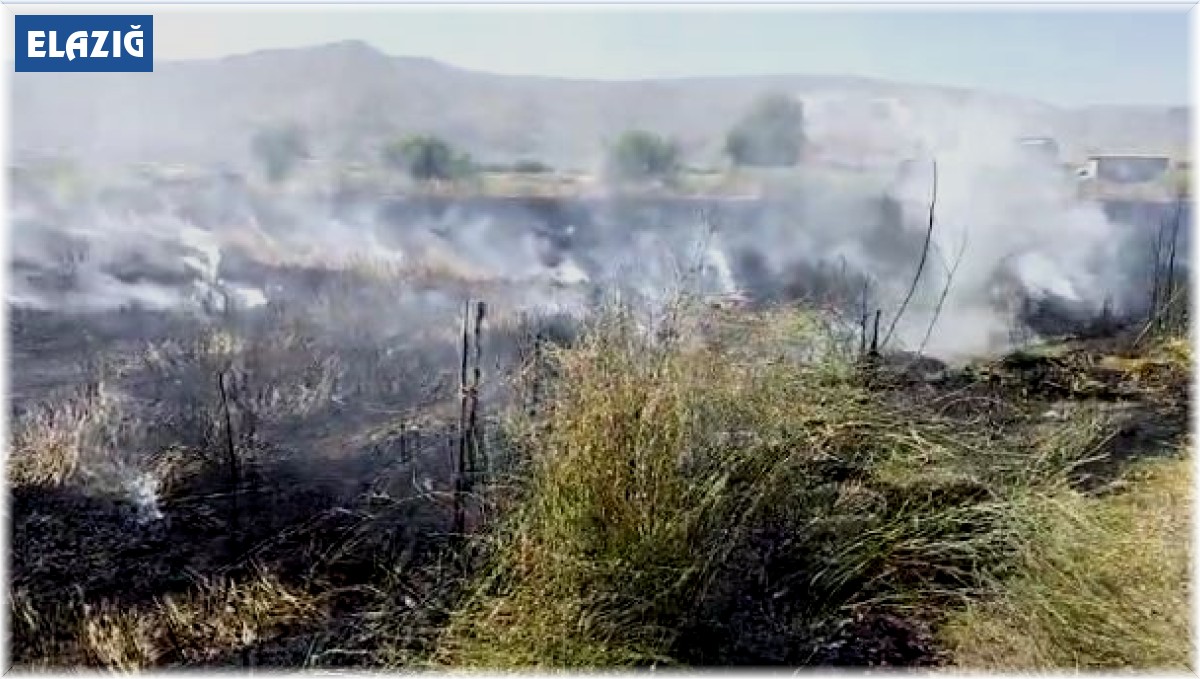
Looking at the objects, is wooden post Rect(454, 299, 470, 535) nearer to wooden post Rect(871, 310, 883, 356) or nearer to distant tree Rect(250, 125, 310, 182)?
distant tree Rect(250, 125, 310, 182)

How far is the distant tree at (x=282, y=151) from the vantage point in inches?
109

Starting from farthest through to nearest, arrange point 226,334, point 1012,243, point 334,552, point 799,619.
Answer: point 1012,243
point 226,334
point 334,552
point 799,619

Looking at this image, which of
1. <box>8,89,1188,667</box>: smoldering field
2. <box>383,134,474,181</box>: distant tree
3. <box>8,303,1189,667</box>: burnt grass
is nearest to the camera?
<box>8,303,1189,667</box>: burnt grass

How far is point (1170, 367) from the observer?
3.03 metres

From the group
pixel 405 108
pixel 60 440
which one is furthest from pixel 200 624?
pixel 405 108

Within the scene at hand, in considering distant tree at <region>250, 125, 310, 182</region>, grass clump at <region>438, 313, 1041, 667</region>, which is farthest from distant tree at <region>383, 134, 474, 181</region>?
grass clump at <region>438, 313, 1041, 667</region>

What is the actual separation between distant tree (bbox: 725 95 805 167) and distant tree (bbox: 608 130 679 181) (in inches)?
5.0

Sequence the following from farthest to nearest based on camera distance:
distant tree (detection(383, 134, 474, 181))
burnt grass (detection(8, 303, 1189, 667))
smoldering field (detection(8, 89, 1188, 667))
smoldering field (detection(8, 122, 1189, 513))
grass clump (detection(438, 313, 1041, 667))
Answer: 1. distant tree (detection(383, 134, 474, 181))
2. smoldering field (detection(8, 122, 1189, 513))
3. smoldering field (detection(8, 89, 1188, 667))
4. burnt grass (detection(8, 303, 1189, 667))
5. grass clump (detection(438, 313, 1041, 667))

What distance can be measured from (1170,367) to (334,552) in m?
1.91

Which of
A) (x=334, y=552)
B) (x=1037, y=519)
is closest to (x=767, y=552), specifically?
(x=1037, y=519)

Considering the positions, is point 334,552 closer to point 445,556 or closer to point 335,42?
point 445,556

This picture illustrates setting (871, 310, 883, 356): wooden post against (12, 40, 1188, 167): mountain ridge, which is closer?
(12, 40, 1188, 167): mountain ridge

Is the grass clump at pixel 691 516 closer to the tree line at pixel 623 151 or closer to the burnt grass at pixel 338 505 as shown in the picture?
the burnt grass at pixel 338 505

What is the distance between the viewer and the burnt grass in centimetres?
232
